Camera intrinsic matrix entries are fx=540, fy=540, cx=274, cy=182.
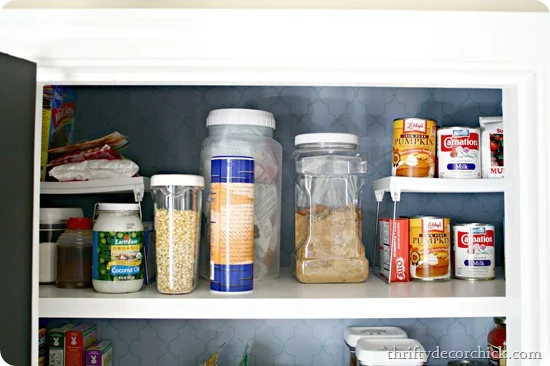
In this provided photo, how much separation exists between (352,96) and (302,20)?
47 cm

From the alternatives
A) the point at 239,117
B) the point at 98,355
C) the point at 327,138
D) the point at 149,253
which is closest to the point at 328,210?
the point at 327,138

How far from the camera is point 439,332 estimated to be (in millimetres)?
1287

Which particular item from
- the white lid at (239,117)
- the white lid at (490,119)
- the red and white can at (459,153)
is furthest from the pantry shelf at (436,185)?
the white lid at (239,117)

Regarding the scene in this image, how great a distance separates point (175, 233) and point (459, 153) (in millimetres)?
608

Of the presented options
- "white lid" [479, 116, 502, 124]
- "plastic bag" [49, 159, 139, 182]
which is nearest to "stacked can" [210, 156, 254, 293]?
"plastic bag" [49, 159, 139, 182]

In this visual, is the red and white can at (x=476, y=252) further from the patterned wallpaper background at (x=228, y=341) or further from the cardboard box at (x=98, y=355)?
the cardboard box at (x=98, y=355)

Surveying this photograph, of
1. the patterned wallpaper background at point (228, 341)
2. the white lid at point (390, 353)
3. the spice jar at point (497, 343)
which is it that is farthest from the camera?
the patterned wallpaper background at point (228, 341)

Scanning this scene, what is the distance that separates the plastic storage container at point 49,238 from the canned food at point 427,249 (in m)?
0.71

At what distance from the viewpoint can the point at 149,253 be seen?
1.08 metres

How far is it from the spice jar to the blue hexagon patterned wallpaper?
11 centimetres

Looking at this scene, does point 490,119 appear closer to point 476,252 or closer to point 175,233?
point 476,252

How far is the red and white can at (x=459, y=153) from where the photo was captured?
113 centimetres

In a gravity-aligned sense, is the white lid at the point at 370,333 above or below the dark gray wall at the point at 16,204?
below

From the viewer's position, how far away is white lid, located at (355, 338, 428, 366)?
39.9 inches
